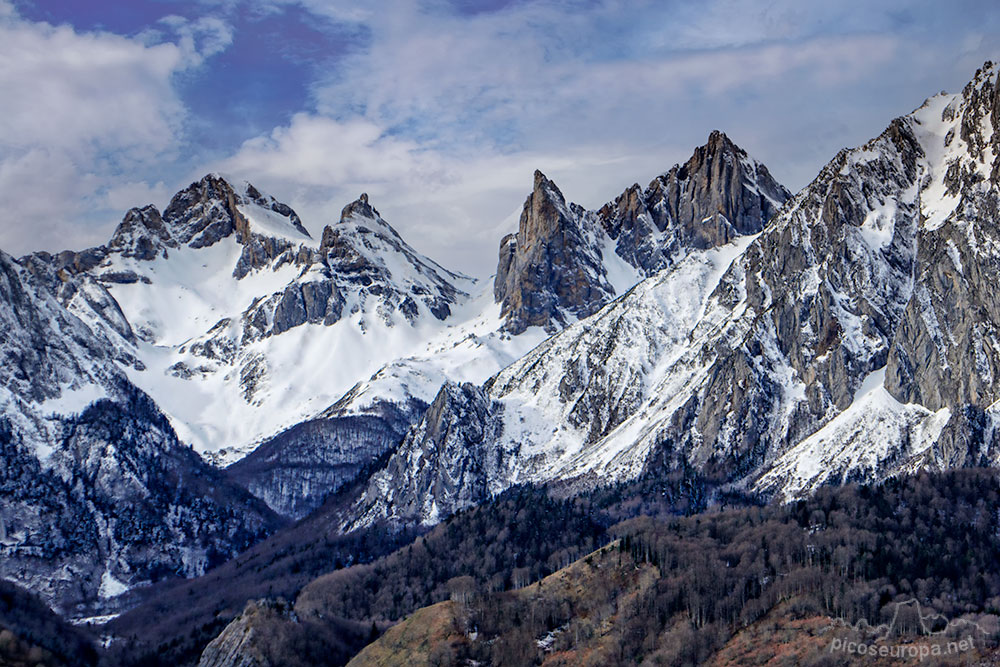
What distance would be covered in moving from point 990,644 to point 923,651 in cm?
909

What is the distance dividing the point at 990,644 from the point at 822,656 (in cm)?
2190

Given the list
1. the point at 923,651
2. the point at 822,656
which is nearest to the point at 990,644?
the point at 923,651

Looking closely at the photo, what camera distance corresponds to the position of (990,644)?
646ft

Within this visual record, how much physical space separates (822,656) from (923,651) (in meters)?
13.1

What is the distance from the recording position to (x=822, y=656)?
655 ft

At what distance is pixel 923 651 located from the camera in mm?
196250

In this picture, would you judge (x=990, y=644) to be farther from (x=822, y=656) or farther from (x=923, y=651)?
(x=822, y=656)
